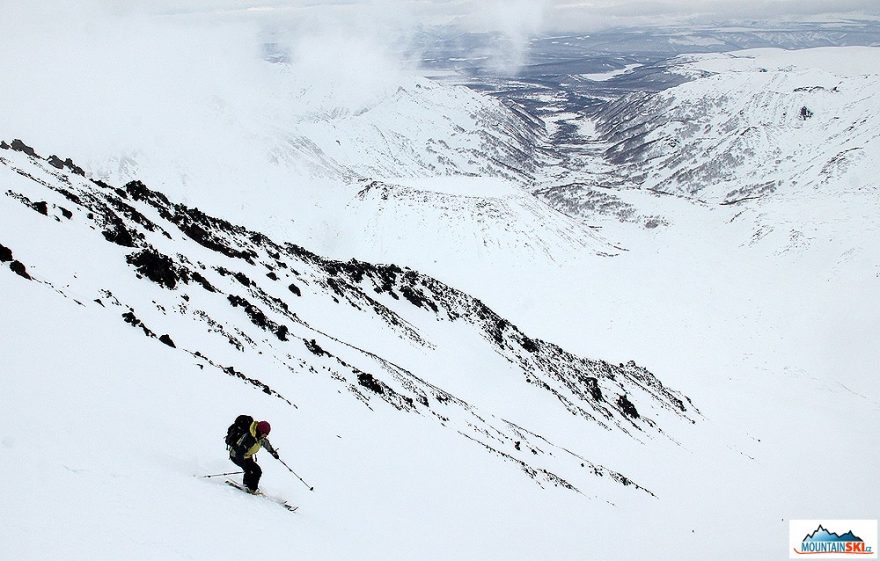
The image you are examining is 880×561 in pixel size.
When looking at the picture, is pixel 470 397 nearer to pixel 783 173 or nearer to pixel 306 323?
A: pixel 306 323

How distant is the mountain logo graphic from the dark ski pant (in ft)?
76.7

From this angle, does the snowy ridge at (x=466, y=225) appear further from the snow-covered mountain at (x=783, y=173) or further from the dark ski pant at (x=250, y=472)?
the dark ski pant at (x=250, y=472)

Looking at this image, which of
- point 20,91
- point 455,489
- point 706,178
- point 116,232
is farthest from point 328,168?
point 455,489

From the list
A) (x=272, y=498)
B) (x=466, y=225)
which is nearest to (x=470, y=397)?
(x=272, y=498)

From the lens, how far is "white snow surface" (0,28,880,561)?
24.7ft

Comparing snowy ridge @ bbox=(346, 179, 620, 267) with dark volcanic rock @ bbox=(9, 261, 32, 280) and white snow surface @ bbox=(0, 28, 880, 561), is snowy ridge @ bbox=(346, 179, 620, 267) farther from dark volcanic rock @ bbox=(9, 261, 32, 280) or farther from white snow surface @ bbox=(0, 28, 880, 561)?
dark volcanic rock @ bbox=(9, 261, 32, 280)

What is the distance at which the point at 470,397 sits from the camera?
29203mm

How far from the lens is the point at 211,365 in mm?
14406

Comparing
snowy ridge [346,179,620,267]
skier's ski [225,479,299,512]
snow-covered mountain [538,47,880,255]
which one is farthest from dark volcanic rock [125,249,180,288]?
snow-covered mountain [538,47,880,255]

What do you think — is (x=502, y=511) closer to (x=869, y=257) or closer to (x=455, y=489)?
(x=455, y=489)

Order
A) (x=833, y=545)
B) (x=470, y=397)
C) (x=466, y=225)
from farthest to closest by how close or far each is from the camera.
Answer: (x=466, y=225), (x=470, y=397), (x=833, y=545)

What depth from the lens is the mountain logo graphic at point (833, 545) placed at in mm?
20853

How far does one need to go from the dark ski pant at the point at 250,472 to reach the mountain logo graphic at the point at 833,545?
2336cm

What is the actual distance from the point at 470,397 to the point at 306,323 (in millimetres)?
10140
